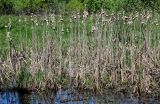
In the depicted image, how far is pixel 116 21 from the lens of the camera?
1015 centimetres

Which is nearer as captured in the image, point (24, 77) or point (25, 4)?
point (24, 77)

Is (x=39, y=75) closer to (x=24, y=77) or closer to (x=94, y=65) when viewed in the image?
(x=24, y=77)

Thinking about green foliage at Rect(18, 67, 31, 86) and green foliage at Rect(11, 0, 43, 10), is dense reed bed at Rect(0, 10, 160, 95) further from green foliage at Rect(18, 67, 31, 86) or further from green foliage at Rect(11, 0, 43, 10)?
green foliage at Rect(11, 0, 43, 10)

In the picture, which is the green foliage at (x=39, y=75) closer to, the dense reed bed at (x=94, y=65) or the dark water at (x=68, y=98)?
the dense reed bed at (x=94, y=65)

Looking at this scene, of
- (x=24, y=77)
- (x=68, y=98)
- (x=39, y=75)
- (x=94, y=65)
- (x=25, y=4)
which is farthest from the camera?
(x=25, y=4)

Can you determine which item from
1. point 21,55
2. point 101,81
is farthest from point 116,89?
point 21,55

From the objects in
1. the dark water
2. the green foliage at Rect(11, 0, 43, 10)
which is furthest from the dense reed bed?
the green foliage at Rect(11, 0, 43, 10)

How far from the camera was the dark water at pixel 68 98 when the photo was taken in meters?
9.06

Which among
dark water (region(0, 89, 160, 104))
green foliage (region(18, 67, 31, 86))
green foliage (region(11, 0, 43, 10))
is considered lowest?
dark water (region(0, 89, 160, 104))

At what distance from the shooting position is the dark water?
906 centimetres

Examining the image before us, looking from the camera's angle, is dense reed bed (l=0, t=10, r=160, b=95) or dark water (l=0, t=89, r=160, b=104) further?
dense reed bed (l=0, t=10, r=160, b=95)

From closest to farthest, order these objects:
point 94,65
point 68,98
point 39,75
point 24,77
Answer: point 68,98, point 94,65, point 39,75, point 24,77

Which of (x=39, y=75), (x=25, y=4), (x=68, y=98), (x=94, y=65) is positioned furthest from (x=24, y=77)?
(x=25, y=4)

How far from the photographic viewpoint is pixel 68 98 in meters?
9.35
